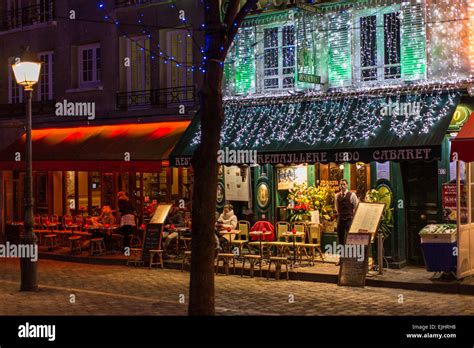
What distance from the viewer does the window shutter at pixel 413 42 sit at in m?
16.4

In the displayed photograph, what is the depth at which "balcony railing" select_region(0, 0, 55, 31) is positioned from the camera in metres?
24.5

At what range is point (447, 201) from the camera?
1505 cm

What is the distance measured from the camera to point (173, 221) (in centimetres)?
1905

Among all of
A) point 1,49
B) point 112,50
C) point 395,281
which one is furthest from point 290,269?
point 1,49

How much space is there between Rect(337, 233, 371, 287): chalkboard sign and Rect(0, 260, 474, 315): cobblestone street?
272mm

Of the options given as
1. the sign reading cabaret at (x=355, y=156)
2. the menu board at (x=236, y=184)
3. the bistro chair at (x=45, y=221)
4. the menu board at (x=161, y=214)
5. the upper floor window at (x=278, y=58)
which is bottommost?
the bistro chair at (x=45, y=221)

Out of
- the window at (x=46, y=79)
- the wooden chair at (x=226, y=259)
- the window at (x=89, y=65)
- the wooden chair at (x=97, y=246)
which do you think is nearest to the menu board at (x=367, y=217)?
the wooden chair at (x=226, y=259)

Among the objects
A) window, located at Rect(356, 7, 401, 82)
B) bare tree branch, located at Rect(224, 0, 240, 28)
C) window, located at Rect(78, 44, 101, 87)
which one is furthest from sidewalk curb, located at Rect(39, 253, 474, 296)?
bare tree branch, located at Rect(224, 0, 240, 28)

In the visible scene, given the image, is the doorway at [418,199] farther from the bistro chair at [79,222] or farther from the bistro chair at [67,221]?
the bistro chair at [67,221]

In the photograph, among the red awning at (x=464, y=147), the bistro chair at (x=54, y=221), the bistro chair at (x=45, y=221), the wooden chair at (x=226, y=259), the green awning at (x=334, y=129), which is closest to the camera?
the red awning at (x=464, y=147)

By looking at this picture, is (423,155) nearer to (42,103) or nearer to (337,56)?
(337,56)

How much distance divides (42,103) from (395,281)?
557 inches

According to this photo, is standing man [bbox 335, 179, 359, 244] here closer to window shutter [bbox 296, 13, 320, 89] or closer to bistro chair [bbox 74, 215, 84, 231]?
window shutter [bbox 296, 13, 320, 89]

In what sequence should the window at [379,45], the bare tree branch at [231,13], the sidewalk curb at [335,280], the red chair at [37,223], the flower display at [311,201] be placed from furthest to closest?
the red chair at [37,223]
the flower display at [311,201]
the window at [379,45]
the sidewalk curb at [335,280]
the bare tree branch at [231,13]
